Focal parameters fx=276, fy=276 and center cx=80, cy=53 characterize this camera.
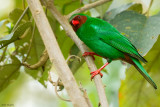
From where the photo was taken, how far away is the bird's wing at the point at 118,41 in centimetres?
266

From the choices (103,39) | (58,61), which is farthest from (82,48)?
(58,61)

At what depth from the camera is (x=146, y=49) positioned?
7.30 feet

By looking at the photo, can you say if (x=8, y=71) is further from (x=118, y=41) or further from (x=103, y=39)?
(x=118, y=41)

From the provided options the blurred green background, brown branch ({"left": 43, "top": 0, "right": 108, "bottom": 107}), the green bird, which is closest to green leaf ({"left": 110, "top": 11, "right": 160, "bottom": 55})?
the blurred green background

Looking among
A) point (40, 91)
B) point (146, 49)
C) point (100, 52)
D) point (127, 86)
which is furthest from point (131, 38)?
point (40, 91)

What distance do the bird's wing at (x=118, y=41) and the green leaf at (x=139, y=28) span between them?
15cm

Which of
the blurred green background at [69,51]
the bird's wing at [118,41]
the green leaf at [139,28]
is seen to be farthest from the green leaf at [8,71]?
the green leaf at [139,28]

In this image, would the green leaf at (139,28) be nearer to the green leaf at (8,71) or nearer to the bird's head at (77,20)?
the bird's head at (77,20)

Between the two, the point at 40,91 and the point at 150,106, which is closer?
the point at 150,106

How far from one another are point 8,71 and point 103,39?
101 centimetres

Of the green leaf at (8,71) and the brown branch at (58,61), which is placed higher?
the brown branch at (58,61)

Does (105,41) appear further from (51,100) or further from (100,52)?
(51,100)

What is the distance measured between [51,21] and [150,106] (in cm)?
134

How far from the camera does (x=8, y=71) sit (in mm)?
2734
